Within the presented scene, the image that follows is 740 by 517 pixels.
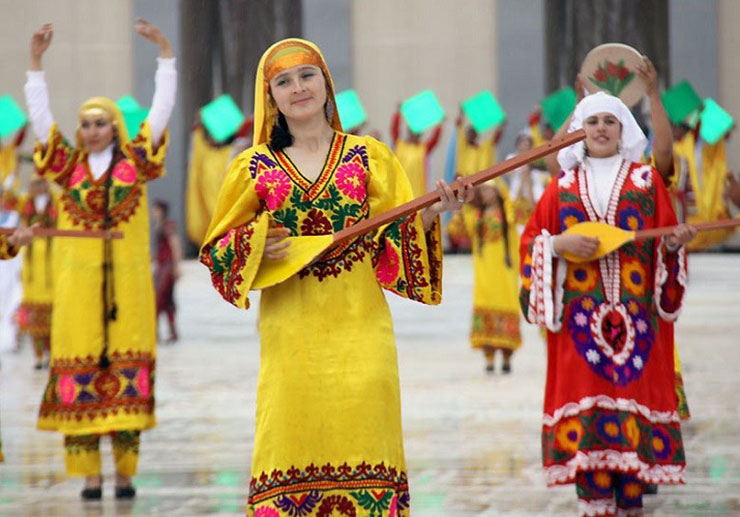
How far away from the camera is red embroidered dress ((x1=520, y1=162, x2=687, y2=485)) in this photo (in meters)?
5.89

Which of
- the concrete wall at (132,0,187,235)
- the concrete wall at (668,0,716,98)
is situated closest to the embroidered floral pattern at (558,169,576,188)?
the concrete wall at (132,0,187,235)

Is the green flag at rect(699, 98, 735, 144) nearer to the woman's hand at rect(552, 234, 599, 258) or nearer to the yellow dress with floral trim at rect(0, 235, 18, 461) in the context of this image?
the woman's hand at rect(552, 234, 599, 258)

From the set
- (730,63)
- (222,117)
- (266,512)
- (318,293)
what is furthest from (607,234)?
(730,63)

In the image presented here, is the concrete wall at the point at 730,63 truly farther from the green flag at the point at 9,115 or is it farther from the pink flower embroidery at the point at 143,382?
the pink flower embroidery at the point at 143,382

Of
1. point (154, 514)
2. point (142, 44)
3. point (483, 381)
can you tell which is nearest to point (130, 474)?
point (154, 514)

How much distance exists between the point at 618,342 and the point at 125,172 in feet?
8.14

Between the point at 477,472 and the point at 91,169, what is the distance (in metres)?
2.19

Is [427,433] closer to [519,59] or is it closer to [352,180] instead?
[352,180]

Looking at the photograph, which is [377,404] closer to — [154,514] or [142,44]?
[154,514]

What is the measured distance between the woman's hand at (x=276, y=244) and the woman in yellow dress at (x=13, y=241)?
198 cm

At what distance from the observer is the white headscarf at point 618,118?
19.6ft

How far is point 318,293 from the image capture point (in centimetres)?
468

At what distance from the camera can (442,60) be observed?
83.8 feet

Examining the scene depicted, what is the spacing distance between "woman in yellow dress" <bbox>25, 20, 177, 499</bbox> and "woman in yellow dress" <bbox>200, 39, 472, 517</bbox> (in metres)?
2.54
